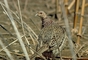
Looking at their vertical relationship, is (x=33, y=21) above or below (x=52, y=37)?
above

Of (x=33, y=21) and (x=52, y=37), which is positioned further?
(x=33, y=21)

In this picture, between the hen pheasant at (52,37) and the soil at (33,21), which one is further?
the soil at (33,21)

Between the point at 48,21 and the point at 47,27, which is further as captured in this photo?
the point at 48,21

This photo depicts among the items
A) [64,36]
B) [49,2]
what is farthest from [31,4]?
[64,36]

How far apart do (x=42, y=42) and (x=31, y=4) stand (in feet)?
20.2

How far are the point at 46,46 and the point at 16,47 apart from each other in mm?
1067

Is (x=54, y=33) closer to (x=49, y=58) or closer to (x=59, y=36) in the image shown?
(x=59, y=36)

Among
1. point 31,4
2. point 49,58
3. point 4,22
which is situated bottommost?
point 49,58

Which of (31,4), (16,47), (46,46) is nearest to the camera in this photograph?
(46,46)

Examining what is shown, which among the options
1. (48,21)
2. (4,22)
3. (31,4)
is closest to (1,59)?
(48,21)

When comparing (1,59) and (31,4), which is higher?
(31,4)

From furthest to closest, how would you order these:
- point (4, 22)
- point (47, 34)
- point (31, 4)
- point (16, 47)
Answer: point (31, 4) < point (4, 22) < point (16, 47) < point (47, 34)

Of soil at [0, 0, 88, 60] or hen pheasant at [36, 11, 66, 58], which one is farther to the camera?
soil at [0, 0, 88, 60]

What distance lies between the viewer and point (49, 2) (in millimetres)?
11719
